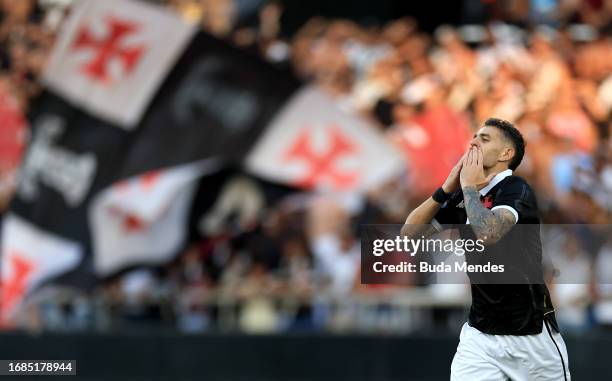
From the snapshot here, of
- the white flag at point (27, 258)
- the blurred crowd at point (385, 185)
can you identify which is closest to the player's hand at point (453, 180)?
the blurred crowd at point (385, 185)

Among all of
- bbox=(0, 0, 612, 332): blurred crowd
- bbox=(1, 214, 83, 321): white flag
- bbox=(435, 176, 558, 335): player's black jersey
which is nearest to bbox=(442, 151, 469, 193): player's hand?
bbox=(435, 176, 558, 335): player's black jersey

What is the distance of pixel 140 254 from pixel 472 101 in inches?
145

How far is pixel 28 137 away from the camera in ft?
40.4

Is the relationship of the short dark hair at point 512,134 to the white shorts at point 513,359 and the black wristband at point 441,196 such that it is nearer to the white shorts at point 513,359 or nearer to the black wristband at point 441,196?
the black wristband at point 441,196

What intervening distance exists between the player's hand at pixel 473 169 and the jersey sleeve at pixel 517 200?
0.44ft

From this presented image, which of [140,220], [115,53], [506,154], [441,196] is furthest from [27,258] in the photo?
[506,154]

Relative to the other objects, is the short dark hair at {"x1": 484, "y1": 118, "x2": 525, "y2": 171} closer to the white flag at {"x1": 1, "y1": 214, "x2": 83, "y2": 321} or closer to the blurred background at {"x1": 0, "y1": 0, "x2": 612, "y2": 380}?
the blurred background at {"x1": 0, "y1": 0, "x2": 612, "y2": 380}

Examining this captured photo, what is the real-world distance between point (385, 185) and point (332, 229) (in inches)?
27.8

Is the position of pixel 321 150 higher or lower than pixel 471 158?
higher

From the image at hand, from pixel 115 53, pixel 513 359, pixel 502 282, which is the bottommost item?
pixel 513 359

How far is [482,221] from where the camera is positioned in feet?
18.3

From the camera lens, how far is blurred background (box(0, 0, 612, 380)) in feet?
36.7

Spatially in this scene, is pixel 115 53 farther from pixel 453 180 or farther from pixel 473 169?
pixel 473 169

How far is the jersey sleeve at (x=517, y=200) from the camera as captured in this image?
18.9 ft
